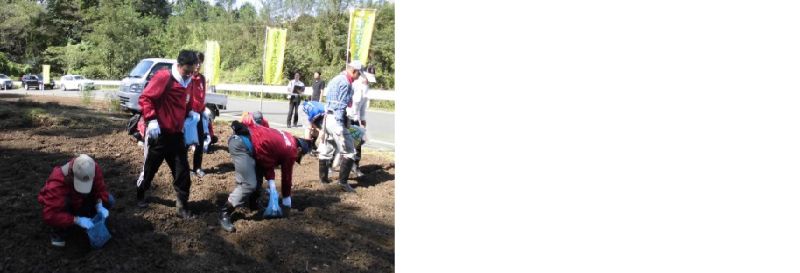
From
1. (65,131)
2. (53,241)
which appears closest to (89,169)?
(53,241)

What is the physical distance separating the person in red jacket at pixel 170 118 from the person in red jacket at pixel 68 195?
0.62 metres

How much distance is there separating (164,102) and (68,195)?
3.66 feet

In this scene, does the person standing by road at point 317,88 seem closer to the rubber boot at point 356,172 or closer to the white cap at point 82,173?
the rubber boot at point 356,172

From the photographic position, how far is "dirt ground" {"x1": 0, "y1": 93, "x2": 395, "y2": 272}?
167 inches

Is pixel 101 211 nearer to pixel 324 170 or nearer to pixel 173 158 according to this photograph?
pixel 173 158

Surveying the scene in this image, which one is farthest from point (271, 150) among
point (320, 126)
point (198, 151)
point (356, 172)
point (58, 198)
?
point (320, 126)

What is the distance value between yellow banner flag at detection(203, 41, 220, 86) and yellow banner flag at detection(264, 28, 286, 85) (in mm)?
2581

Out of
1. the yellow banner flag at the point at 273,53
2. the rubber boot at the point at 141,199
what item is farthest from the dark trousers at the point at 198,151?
the yellow banner flag at the point at 273,53

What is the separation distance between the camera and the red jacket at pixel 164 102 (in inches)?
191

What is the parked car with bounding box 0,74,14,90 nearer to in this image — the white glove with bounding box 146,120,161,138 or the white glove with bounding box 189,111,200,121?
the white glove with bounding box 189,111,200,121

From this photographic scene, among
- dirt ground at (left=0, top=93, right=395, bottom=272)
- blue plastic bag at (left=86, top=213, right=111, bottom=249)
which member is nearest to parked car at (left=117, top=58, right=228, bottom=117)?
dirt ground at (left=0, top=93, right=395, bottom=272)

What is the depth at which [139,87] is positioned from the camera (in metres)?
12.8

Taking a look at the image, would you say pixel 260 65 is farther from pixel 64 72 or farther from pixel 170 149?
pixel 170 149

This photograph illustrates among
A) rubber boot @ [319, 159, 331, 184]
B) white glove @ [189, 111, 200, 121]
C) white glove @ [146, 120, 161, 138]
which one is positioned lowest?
rubber boot @ [319, 159, 331, 184]
